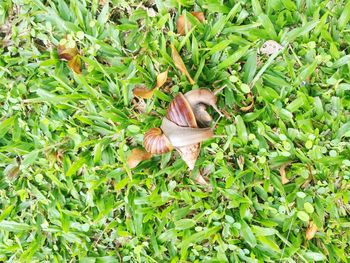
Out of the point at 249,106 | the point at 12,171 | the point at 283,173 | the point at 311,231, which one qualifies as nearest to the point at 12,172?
the point at 12,171

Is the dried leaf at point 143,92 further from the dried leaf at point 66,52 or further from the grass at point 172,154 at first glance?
the dried leaf at point 66,52

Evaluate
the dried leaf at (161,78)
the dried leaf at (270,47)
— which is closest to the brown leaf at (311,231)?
the dried leaf at (270,47)

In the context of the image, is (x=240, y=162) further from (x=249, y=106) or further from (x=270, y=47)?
(x=270, y=47)

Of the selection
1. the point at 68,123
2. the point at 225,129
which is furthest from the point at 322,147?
the point at 68,123

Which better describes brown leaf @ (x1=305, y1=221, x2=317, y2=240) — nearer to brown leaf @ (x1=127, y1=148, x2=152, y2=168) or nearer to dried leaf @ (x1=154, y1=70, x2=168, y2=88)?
brown leaf @ (x1=127, y1=148, x2=152, y2=168)

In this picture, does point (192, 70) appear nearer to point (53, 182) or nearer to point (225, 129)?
point (225, 129)

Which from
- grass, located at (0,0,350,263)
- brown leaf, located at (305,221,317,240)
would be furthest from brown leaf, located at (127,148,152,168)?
brown leaf, located at (305,221,317,240)
